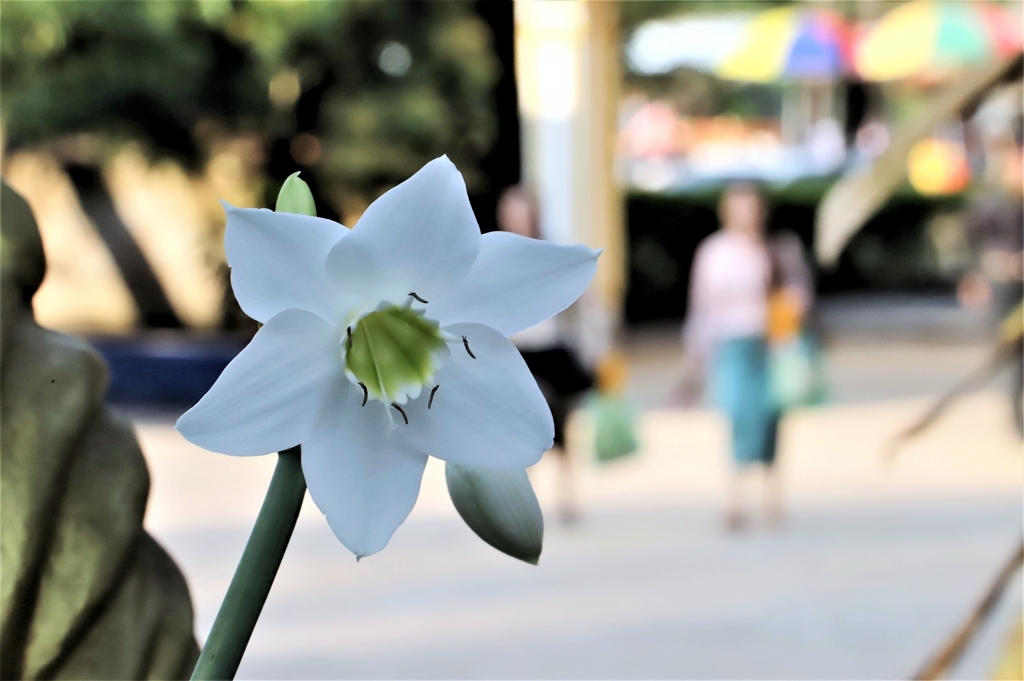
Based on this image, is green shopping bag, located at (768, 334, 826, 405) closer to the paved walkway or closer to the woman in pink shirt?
the woman in pink shirt

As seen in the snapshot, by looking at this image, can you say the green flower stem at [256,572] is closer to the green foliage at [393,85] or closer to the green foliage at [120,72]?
the green foliage at [120,72]

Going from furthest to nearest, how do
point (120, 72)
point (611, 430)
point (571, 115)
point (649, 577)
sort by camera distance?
point (571, 115) < point (120, 72) < point (611, 430) < point (649, 577)

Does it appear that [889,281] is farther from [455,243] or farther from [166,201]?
[455,243]

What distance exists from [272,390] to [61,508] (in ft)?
0.57

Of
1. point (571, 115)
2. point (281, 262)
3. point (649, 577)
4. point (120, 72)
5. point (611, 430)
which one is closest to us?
point (281, 262)

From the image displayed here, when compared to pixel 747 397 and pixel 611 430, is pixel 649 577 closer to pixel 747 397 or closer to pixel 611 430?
pixel 611 430

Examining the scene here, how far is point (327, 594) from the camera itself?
9.82 ft

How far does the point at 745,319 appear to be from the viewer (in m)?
3.52

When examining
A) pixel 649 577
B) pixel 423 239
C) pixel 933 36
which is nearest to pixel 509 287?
pixel 423 239

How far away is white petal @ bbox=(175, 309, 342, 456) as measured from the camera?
26cm

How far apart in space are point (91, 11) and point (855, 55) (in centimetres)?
536

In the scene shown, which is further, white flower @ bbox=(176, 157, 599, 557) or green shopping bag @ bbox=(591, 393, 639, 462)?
green shopping bag @ bbox=(591, 393, 639, 462)

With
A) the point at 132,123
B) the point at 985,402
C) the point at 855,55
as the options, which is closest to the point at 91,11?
the point at 132,123

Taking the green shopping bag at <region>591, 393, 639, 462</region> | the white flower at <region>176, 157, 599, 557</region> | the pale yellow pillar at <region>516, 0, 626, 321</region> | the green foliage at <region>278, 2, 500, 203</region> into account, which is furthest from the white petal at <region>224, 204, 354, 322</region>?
the pale yellow pillar at <region>516, 0, 626, 321</region>
